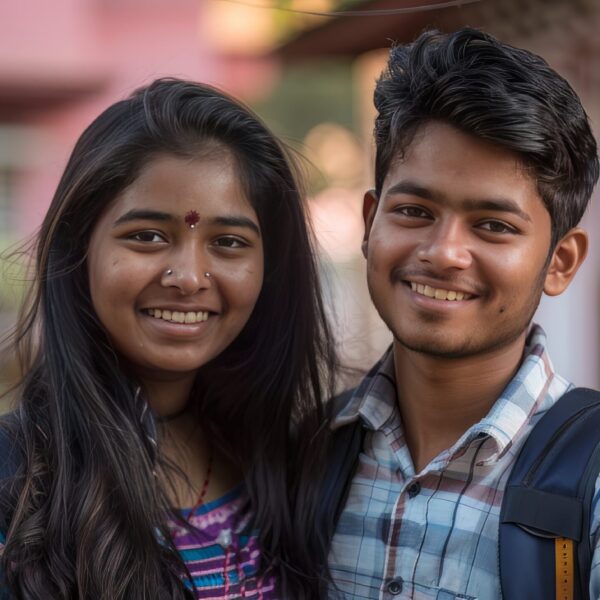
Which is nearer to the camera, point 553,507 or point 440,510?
point 553,507

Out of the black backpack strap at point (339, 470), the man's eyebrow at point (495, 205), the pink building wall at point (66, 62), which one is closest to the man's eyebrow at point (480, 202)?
the man's eyebrow at point (495, 205)

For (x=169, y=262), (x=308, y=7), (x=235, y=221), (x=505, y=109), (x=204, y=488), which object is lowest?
(x=204, y=488)

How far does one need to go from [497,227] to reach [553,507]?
535mm

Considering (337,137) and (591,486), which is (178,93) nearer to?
(591,486)

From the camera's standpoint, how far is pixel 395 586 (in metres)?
2.03

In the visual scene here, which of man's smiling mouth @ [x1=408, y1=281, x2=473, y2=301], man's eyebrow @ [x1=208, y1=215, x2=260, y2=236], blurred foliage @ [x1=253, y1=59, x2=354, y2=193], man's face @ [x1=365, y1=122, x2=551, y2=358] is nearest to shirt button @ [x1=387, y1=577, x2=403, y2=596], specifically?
man's face @ [x1=365, y1=122, x2=551, y2=358]

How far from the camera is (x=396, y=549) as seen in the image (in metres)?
2.06

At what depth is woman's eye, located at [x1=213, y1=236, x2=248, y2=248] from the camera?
7.13 ft

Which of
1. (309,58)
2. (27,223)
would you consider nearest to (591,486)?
(309,58)

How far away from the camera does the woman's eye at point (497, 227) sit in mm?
2023

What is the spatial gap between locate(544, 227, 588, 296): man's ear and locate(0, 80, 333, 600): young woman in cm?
57

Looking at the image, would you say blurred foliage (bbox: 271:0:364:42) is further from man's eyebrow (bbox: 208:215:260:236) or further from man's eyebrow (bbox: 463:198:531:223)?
man's eyebrow (bbox: 463:198:531:223)

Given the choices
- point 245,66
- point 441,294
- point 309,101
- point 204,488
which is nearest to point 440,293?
point 441,294

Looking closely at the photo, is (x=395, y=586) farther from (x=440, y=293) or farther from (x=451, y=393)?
(x=440, y=293)
